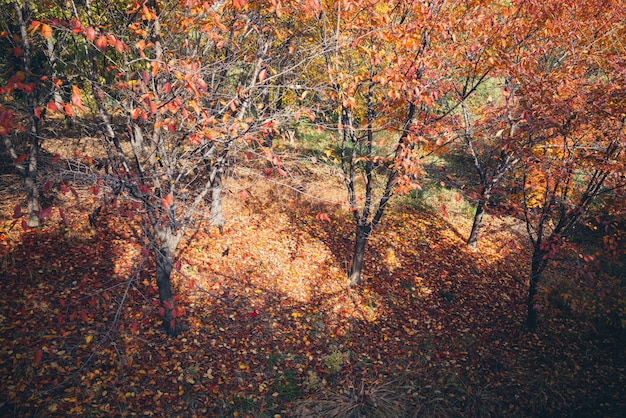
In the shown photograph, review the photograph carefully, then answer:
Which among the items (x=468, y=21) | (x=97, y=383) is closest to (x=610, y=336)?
(x=468, y=21)

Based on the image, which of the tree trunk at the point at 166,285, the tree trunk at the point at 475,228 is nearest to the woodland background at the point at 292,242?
the tree trunk at the point at 166,285

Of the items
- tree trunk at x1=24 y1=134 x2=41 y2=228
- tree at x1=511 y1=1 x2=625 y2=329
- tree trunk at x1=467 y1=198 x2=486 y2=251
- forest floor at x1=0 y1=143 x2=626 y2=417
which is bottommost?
forest floor at x1=0 y1=143 x2=626 y2=417

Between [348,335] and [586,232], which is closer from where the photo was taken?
[348,335]

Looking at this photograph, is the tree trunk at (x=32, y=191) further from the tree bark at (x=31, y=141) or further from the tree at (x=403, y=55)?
the tree at (x=403, y=55)

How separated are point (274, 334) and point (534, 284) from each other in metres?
6.13

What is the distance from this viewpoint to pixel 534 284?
830cm

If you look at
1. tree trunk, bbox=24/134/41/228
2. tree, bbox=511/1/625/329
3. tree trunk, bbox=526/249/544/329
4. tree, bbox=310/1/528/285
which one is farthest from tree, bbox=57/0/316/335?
tree trunk, bbox=526/249/544/329

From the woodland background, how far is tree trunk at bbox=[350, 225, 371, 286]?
0.06m

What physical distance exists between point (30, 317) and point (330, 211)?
8.58m

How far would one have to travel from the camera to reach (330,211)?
41.0ft

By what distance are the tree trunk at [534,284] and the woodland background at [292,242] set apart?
0.05 metres

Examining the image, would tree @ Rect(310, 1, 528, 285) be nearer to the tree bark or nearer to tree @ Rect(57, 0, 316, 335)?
tree @ Rect(57, 0, 316, 335)

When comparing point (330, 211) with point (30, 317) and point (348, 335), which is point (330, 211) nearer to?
point (348, 335)

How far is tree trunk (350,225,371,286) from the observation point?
8.95 metres
